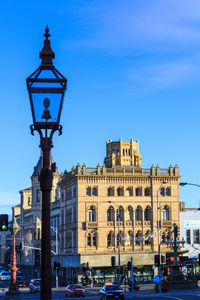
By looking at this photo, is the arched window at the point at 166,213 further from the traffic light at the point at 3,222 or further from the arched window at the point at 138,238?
the traffic light at the point at 3,222

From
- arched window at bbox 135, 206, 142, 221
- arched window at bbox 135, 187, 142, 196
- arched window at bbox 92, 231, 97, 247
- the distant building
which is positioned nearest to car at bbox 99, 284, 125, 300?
arched window at bbox 92, 231, 97, 247

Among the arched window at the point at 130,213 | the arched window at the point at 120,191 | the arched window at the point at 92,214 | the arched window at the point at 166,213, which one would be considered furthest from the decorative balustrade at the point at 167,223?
the arched window at the point at 92,214

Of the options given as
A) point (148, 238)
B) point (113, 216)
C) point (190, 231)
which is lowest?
point (148, 238)

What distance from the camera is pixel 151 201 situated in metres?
85.6

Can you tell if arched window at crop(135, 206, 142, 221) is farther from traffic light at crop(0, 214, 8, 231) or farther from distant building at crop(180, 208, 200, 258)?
traffic light at crop(0, 214, 8, 231)

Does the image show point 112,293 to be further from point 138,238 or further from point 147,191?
point 147,191

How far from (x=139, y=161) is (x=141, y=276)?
3515cm

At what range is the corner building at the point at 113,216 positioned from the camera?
81938mm

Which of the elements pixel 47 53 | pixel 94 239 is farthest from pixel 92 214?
pixel 47 53

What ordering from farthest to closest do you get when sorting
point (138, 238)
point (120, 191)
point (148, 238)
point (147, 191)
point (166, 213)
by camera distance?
1. point (166, 213)
2. point (147, 191)
3. point (120, 191)
4. point (148, 238)
5. point (138, 238)

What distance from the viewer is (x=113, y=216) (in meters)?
83.8

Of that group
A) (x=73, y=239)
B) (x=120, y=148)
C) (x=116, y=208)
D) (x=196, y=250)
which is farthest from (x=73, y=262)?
(x=120, y=148)

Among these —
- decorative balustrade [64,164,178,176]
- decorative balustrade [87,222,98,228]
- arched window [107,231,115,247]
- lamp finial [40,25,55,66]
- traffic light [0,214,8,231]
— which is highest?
decorative balustrade [64,164,178,176]

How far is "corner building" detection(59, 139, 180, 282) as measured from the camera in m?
81.9
